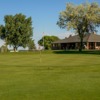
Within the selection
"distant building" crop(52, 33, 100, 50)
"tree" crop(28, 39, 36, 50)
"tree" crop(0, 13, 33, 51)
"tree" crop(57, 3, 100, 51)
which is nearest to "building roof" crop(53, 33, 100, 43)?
"distant building" crop(52, 33, 100, 50)

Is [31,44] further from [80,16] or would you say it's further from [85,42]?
[80,16]

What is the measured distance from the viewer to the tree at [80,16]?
94.6 metres

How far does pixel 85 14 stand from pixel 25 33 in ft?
109

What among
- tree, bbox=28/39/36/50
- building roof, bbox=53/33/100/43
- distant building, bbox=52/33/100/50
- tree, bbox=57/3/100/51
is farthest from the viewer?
tree, bbox=28/39/36/50

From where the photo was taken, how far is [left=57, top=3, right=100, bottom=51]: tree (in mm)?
94625

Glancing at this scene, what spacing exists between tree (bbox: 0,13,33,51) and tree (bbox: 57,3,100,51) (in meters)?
28.1

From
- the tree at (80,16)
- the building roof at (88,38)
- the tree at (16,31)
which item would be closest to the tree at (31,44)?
the tree at (16,31)

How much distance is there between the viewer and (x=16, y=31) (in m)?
121

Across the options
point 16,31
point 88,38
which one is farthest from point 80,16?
point 16,31

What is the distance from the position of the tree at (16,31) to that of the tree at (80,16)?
2810 cm

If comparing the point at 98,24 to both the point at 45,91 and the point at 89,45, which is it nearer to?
the point at 89,45

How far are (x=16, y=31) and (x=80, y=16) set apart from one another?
3279 cm

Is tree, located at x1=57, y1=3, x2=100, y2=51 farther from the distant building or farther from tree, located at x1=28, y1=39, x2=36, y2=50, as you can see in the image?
tree, located at x1=28, y1=39, x2=36, y2=50

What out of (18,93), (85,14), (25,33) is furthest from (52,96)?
(25,33)
